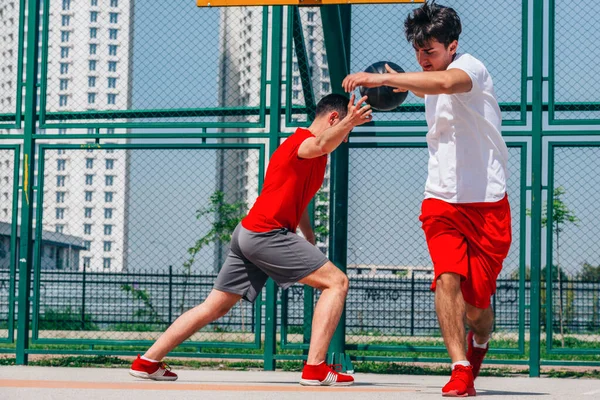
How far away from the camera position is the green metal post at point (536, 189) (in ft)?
22.5

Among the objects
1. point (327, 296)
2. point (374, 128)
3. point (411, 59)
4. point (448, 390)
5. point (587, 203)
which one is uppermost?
point (411, 59)

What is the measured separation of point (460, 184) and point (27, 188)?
14.3ft

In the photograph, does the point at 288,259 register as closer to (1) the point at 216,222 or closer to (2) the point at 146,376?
(2) the point at 146,376

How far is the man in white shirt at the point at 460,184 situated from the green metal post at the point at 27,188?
415 cm

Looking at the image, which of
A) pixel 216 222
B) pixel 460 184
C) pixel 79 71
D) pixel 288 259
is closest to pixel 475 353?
pixel 460 184

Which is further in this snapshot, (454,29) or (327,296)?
(327,296)

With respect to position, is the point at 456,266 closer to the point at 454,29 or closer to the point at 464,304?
the point at 464,304

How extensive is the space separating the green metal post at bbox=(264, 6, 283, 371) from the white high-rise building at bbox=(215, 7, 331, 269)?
0.29 m

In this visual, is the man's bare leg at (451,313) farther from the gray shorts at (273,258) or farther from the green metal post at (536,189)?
the green metal post at (536,189)

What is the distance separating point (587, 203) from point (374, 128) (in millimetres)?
1987

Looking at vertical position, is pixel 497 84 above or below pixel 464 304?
above

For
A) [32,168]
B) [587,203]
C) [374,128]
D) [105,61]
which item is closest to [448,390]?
[374,128]

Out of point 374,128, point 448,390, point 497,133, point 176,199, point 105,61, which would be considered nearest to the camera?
point 448,390

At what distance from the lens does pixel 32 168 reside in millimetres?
7652
